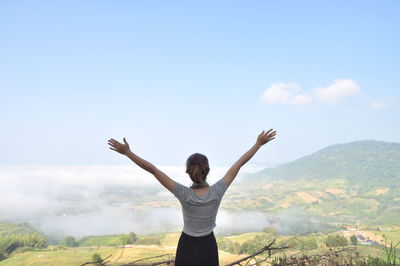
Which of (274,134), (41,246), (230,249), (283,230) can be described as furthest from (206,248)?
(283,230)

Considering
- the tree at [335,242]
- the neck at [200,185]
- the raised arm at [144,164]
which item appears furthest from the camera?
the tree at [335,242]

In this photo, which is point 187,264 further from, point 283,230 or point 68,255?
A: point 283,230

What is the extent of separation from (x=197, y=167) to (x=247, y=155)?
2.73ft

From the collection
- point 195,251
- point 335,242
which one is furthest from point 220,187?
point 335,242

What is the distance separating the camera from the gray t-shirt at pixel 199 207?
10.8 feet

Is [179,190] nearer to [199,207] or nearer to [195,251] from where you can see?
[199,207]

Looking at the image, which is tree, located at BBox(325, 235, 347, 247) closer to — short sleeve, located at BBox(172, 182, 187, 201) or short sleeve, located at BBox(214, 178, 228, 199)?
short sleeve, located at BBox(214, 178, 228, 199)

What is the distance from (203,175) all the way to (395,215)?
715 ft

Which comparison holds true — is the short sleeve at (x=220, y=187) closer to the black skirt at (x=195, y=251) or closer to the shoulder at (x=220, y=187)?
the shoulder at (x=220, y=187)

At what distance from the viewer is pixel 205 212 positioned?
11.1 ft

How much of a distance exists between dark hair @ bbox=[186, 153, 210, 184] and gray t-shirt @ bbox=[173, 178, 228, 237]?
13 cm

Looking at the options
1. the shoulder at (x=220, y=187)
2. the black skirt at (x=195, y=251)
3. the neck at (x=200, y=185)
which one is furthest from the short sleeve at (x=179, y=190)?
the black skirt at (x=195, y=251)

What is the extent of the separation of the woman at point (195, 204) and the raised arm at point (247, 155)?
0.05 meters

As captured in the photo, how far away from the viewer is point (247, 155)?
390 centimetres
